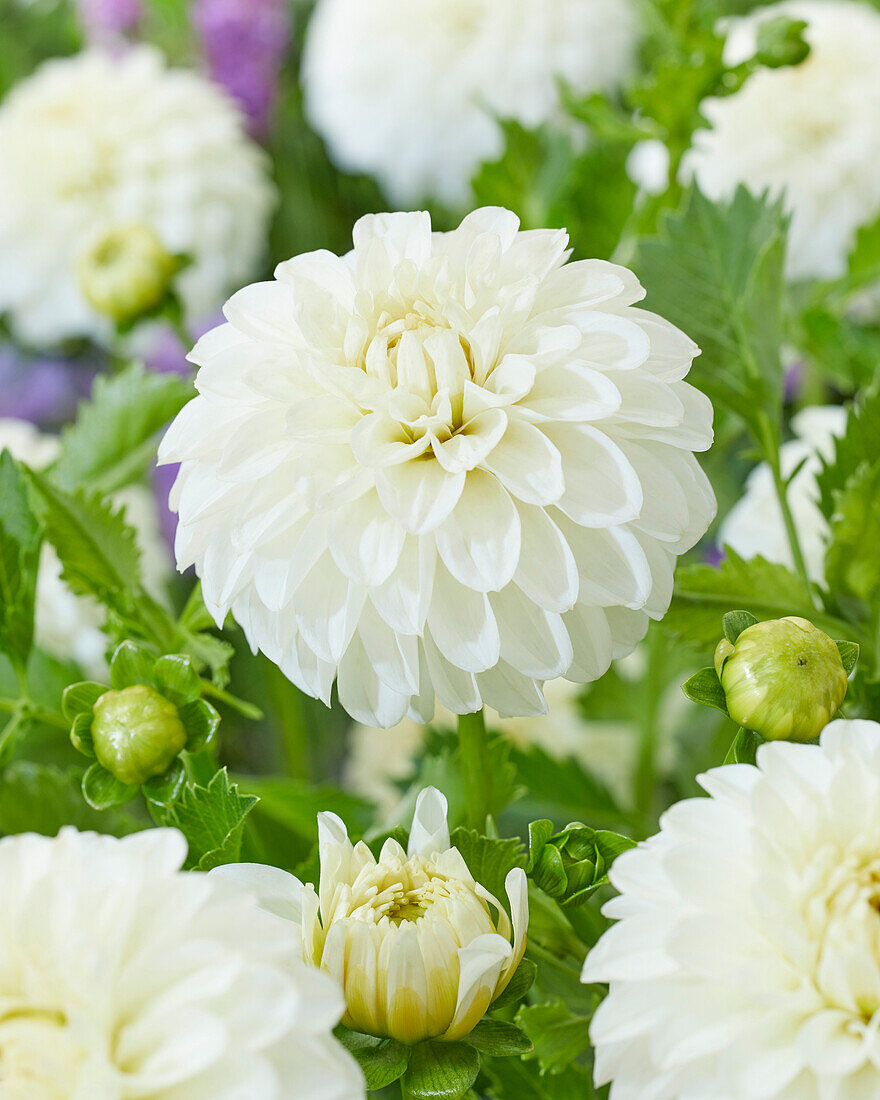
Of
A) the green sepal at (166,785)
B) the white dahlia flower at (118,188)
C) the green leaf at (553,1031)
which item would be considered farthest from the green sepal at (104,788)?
the white dahlia flower at (118,188)

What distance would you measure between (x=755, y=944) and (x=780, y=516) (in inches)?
10.4

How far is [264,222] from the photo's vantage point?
2.41 ft

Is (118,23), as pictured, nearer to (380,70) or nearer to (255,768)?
(380,70)

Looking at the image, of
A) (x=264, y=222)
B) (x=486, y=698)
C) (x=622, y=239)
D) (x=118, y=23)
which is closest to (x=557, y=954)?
(x=486, y=698)

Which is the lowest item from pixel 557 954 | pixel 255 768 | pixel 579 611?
pixel 255 768

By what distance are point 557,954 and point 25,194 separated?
1.93ft

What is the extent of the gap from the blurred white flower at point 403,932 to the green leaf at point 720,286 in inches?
7.2

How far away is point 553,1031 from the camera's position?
0.25 m

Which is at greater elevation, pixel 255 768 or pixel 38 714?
pixel 38 714

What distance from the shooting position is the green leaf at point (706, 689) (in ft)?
0.84

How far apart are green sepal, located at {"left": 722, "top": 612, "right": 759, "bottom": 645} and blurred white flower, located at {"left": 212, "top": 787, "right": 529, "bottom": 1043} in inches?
3.0

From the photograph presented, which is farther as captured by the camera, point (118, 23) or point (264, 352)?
point (118, 23)

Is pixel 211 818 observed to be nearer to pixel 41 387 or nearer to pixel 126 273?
pixel 126 273

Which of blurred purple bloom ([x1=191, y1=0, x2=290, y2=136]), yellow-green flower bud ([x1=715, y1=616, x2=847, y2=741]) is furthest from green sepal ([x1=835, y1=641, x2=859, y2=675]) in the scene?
blurred purple bloom ([x1=191, y1=0, x2=290, y2=136])
